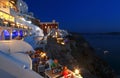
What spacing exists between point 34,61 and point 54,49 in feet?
69.5

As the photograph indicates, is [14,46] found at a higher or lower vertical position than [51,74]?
higher

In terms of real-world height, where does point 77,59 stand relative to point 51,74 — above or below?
below

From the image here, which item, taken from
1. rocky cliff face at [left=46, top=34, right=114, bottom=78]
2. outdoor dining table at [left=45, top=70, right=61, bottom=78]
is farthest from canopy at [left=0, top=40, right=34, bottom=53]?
rocky cliff face at [left=46, top=34, right=114, bottom=78]

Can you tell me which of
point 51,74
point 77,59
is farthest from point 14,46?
point 77,59

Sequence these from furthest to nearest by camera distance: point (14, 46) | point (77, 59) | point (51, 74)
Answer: point (77, 59) → point (51, 74) → point (14, 46)

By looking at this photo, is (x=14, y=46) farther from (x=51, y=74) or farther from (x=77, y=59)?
(x=77, y=59)

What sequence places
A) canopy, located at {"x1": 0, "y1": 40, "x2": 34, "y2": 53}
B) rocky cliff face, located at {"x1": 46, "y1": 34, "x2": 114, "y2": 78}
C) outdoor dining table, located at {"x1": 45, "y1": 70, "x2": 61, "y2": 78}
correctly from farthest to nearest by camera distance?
rocky cliff face, located at {"x1": 46, "y1": 34, "x2": 114, "y2": 78}
outdoor dining table, located at {"x1": 45, "y1": 70, "x2": 61, "y2": 78}
canopy, located at {"x1": 0, "y1": 40, "x2": 34, "y2": 53}

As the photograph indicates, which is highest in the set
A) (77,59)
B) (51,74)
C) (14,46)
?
(14,46)

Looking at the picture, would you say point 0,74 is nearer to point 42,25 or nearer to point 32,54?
point 32,54

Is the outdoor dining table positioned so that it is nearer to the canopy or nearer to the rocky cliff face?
the canopy

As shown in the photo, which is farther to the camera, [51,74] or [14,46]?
[51,74]

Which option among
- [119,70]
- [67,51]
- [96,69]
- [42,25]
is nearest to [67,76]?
[67,51]

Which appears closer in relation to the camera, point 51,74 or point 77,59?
point 51,74

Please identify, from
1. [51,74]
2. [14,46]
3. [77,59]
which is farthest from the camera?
[77,59]
